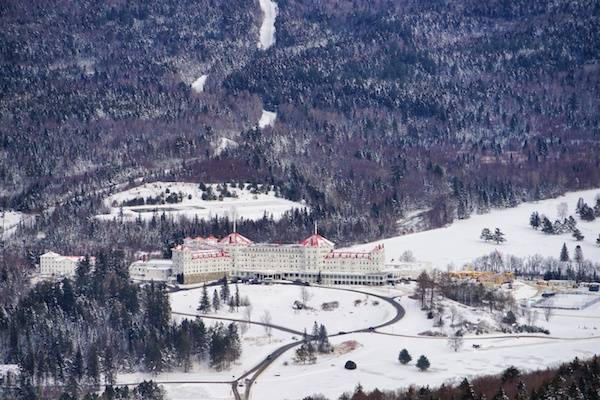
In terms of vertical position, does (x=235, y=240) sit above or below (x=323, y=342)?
above

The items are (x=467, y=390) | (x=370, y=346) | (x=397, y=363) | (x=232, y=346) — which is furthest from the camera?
(x=370, y=346)

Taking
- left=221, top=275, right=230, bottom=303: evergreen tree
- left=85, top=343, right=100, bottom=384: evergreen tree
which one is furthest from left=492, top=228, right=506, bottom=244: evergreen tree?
left=85, top=343, right=100, bottom=384: evergreen tree

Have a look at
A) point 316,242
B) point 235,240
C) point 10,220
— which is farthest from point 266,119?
point 316,242

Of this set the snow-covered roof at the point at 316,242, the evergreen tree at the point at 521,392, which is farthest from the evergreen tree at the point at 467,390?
→ the snow-covered roof at the point at 316,242

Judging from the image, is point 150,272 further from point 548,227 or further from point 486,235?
point 548,227

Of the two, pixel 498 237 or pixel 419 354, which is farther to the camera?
pixel 498 237

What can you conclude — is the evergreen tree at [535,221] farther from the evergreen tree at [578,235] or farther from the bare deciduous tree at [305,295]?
the bare deciduous tree at [305,295]

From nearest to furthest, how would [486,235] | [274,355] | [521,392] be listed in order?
[521,392] → [274,355] → [486,235]

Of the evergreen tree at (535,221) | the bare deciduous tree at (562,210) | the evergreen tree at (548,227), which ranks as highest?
the bare deciduous tree at (562,210)

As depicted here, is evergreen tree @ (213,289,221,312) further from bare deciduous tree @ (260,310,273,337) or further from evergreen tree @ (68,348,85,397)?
evergreen tree @ (68,348,85,397)
